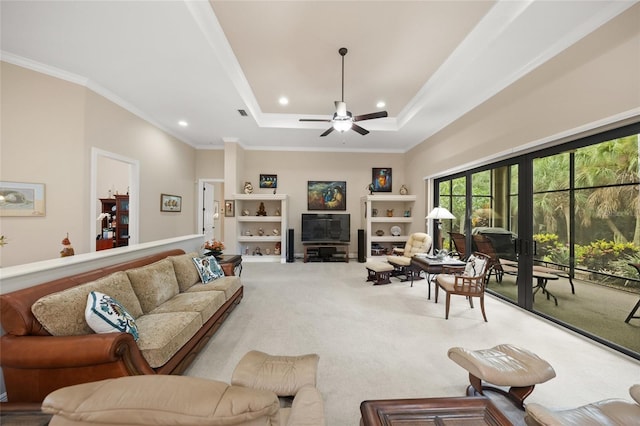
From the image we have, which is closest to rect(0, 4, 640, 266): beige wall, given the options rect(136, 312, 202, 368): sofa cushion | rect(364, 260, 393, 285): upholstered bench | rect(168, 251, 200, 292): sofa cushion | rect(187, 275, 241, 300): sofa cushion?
rect(168, 251, 200, 292): sofa cushion

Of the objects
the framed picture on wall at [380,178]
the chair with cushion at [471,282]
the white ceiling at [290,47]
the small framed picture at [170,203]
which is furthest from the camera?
the framed picture on wall at [380,178]

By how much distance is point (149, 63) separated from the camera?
10.9 ft

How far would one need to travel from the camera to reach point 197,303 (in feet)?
8.41

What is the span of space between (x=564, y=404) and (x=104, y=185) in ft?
30.6

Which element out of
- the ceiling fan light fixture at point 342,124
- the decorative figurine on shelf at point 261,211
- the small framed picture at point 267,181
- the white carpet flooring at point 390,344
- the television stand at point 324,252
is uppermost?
the ceiling fan light fixture at point 342,124

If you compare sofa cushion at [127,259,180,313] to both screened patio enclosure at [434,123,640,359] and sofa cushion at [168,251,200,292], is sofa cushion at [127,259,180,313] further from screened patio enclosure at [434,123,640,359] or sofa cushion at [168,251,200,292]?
screened patio enclosure at [434,123,640,359]

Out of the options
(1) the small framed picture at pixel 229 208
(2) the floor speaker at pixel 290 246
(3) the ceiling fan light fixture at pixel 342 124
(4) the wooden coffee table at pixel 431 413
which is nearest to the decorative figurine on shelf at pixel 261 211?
(1) the small framed picture at pixel 229 208

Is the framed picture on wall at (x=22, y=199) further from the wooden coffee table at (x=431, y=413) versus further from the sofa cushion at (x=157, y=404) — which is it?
the wooden coffee table at (x=431, y=413)

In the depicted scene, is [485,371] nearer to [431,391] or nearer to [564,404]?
[431,391]

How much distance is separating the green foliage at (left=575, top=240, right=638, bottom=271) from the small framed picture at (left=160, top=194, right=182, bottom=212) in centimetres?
744

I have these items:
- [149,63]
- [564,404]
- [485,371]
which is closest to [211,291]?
[485,371]

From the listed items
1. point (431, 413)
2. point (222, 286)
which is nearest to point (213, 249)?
point (222, 286)

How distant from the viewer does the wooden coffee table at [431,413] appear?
1.23 meters

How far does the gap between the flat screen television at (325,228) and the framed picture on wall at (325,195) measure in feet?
1.35
